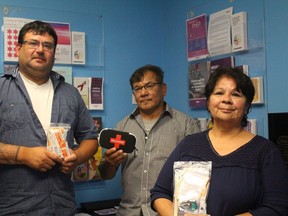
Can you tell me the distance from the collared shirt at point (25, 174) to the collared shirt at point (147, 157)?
336 mm

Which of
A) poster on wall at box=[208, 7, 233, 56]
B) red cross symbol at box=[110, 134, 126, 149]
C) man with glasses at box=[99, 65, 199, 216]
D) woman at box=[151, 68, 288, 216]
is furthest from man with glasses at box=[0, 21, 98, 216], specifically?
poster on wall at box=[208, 7, 233, 56]

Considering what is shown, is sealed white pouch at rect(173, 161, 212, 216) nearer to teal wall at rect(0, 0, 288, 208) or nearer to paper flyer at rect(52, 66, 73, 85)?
teal wall at rect(0, 0, 288, 208)

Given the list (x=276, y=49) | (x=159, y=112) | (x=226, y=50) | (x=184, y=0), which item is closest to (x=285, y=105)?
→ (x=276, y=49)

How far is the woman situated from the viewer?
4.04 ft

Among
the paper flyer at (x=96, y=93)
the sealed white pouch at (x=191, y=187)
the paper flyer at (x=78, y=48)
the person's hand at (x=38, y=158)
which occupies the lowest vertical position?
the sealed white pouch at (x=191, y=187)

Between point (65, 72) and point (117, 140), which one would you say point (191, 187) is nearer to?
point (117, 140)

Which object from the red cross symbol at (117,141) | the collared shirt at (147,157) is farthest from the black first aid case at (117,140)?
the collared shirt at (147,157)

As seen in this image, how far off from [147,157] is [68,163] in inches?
19.8

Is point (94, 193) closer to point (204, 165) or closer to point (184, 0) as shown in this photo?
point (204, 165)

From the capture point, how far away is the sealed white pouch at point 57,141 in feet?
4.82

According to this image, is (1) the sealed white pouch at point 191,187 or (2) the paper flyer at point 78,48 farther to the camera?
(2) the paper flyer at point 78,48

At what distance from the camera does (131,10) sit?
8.57 ft

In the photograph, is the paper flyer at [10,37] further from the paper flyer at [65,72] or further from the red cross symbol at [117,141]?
the red cross symbol at [117,141]

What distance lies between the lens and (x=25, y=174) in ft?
5.10
